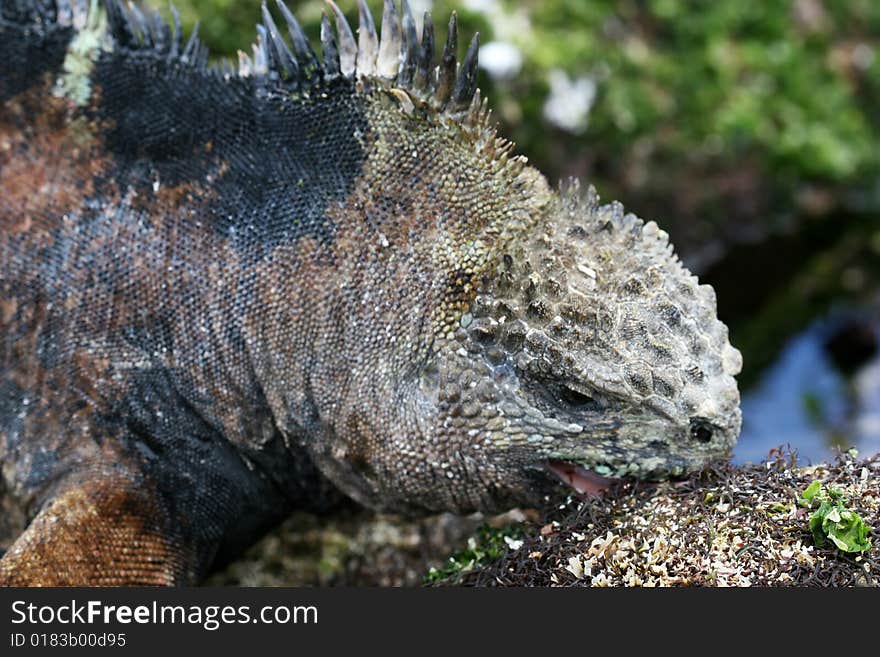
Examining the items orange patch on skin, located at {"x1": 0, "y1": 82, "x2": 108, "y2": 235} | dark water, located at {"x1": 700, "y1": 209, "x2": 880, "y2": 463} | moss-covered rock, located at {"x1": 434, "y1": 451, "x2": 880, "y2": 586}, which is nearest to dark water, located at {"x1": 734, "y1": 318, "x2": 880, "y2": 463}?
dark water, located at {"x1": 700, "y1": 209, "x2": 880, "y2": 463}

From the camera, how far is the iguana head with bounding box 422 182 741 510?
3928 mm

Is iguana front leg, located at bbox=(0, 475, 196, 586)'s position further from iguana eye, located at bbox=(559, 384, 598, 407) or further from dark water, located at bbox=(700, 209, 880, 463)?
dark water, located at bbox=(700, 209, 880, 463)

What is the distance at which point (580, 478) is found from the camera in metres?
4.26

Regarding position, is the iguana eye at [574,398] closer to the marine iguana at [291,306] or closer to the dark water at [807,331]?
the marine iguana at [291,306]

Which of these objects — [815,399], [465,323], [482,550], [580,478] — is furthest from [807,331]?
[465,323]

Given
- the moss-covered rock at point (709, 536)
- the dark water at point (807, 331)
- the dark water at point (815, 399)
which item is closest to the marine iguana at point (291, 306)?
the moss-covered rock at point (709, 536)

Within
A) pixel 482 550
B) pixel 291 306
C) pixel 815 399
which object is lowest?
pixel 482 550

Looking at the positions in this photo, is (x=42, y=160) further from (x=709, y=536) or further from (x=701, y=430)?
(x=709, y=536)

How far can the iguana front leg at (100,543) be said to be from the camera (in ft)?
14.5

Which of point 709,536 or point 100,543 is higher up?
point 100,543

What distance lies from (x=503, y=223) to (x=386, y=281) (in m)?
0.54

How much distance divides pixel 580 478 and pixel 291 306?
144cm

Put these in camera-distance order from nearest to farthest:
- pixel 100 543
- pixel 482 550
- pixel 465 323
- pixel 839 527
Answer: pixel 839 527
pixel 465 323
pixel 100 543
pixel 482 550

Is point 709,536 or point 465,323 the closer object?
point 709,536
